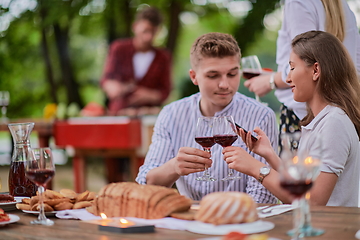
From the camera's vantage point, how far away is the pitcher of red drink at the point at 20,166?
196 cm

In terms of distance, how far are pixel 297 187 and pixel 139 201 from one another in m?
0.52

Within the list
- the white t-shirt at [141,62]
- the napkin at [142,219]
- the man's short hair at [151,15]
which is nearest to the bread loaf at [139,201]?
the napkin at [142,219]

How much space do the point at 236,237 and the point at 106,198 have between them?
22.0 inches

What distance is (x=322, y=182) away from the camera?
69.6 inches

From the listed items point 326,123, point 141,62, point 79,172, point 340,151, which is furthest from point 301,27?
point 141,62

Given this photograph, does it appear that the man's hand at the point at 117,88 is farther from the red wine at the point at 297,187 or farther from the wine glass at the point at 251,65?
the red wine at the point at 297,187

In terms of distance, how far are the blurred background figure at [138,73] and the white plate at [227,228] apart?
181 inches

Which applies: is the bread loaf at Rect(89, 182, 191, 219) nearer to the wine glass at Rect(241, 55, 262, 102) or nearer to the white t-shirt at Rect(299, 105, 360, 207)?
the white t-shirt at Rect(299, 105, 360, 207)

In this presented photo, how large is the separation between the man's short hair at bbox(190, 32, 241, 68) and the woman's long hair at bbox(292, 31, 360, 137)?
442 mm

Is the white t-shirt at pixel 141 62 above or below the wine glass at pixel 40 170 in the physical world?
above

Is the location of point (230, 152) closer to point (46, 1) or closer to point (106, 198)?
point (106, 198)

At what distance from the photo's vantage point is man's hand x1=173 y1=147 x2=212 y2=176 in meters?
1.88

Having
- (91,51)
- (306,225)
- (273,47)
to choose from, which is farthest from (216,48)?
(91,51)

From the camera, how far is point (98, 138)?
496 centimetres
